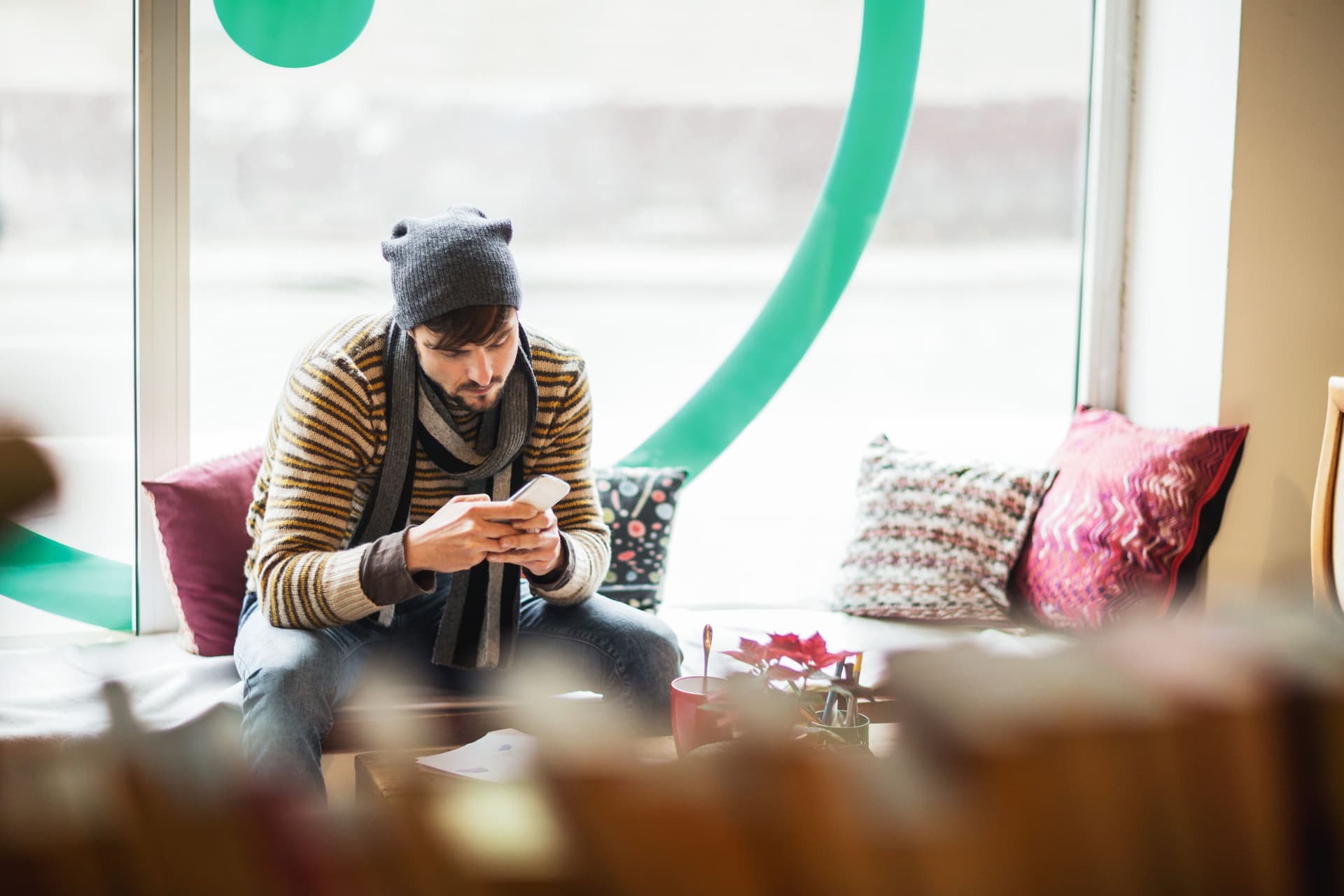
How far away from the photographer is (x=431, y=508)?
202 cm

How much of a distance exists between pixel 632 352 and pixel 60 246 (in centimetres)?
128

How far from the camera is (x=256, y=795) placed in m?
0.18

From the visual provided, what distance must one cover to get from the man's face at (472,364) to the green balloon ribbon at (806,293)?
2.88 feet

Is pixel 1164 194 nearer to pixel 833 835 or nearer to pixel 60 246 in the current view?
pixel 60 246

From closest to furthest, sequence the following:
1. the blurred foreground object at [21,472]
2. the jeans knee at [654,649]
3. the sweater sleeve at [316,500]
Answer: the blurred foreground object at [21,472]
the sweater sleeve at [316,500]
the jeans knee at [654,649]

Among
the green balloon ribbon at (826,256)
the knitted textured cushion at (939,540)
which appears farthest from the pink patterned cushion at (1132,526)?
the green balloon ribbon at (826,256)

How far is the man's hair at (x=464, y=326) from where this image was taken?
5.89 ft

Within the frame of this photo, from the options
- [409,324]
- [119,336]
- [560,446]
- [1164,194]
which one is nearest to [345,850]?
[409,324]

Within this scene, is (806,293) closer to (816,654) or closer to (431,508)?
(431,508)

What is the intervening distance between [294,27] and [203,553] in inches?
45.9

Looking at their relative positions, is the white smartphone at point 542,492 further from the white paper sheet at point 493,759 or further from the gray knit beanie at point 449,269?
the white paper sheet at point 493,759

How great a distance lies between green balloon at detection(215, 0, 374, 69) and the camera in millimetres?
2410

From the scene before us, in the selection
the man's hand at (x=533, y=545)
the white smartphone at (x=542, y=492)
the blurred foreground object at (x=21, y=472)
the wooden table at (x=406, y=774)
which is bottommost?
the man's hand at (x=533, y=545)

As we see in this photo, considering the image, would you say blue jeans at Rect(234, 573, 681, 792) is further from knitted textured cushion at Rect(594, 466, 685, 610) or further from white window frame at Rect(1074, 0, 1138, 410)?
white window frame at Rect(1074, 0, 1138, 410)
